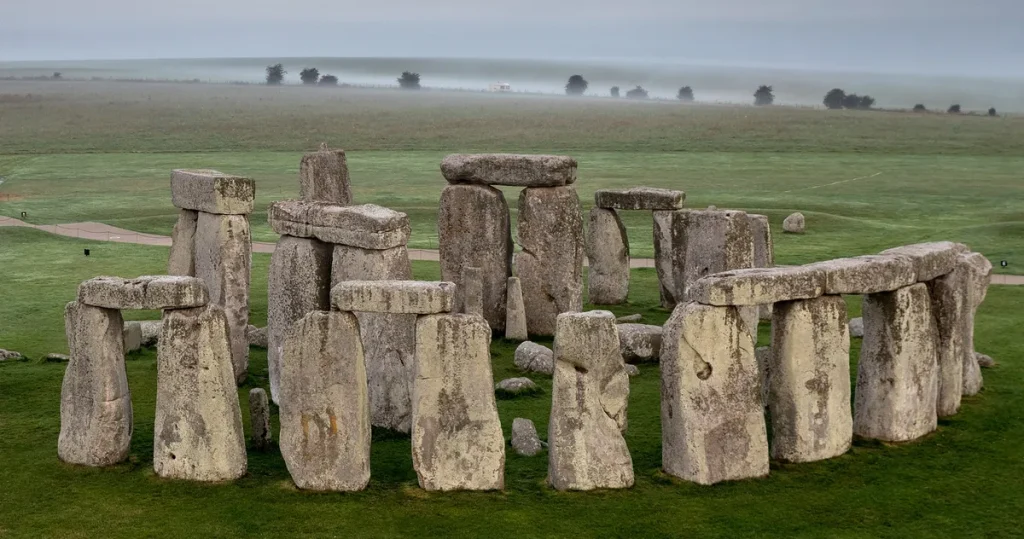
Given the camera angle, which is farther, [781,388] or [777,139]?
[777,139]

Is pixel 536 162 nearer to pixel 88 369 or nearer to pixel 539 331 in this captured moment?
pixel 539 331

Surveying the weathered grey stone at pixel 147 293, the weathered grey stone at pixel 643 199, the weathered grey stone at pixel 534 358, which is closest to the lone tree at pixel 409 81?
the weathered grey stone at pixel 643 199

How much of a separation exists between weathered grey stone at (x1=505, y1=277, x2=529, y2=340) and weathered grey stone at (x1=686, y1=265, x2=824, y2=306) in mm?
7251

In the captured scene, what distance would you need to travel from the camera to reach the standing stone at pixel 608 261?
23.7 m

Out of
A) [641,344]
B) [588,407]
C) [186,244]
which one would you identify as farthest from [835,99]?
[588,407]

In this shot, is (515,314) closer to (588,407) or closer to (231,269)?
(231,269)

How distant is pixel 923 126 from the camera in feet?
263

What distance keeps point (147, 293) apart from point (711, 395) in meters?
5.79

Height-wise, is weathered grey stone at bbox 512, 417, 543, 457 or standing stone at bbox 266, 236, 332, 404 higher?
standing stone at bbox 266, 236, 332, 404

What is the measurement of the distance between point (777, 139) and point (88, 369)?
193ft

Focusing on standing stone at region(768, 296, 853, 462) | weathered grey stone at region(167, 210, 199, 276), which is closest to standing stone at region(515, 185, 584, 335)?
weathered grey stone at region(167, 210, 199, 276)

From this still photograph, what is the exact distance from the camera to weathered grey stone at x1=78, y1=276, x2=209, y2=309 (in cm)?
1334

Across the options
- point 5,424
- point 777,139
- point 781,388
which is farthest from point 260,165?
point 781,388

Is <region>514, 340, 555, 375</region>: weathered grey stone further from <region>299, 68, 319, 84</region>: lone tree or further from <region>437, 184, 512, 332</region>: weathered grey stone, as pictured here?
<region>299, 68, 319, 84</region>: lone tree
